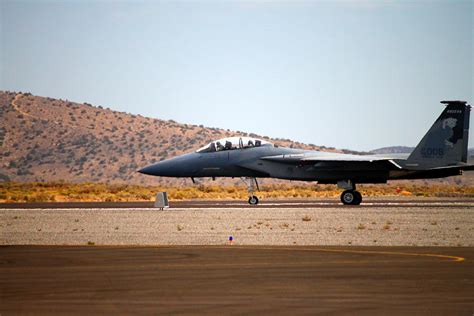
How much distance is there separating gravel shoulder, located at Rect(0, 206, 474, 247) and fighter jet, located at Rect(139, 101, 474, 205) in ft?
15.3

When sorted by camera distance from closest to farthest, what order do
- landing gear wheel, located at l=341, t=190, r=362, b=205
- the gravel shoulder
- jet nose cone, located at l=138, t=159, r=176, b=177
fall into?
the gravel shoulder
landing gear wheel, located at l=341, t=190, r=362, b=205
jet nose cone, located at l=138, t=159, r=176, b=177

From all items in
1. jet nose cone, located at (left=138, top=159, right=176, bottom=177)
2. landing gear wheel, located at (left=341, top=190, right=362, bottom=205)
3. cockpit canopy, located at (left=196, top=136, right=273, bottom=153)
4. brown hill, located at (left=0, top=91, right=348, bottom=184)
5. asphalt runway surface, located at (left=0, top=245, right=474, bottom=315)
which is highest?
brown hill, located at (left=0, top=91, right=348, bottom=184)

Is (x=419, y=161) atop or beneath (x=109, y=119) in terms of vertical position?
beneath

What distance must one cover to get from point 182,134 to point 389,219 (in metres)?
109

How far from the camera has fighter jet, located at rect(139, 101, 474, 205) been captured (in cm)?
4331

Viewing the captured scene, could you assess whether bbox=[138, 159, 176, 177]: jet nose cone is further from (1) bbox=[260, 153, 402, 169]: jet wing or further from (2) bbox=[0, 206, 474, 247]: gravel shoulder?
(2) bbox=[0, 206, 474, 247]: gravel shoulder

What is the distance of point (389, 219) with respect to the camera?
105 feet

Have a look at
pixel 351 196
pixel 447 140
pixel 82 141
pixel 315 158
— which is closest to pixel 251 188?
pixel 315 158

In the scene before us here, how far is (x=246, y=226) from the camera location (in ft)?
94.9

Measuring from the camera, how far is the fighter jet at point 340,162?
4331cm

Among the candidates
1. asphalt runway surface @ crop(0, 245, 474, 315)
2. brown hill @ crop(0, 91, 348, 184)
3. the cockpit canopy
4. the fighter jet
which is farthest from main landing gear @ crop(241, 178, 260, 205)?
brown hill @ crop(0, 91, 348, 184)

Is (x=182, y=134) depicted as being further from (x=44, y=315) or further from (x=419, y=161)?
(x=44, y=315)

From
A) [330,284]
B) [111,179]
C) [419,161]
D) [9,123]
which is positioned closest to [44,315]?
[330,284]

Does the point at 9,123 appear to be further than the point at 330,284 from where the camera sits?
Yes
